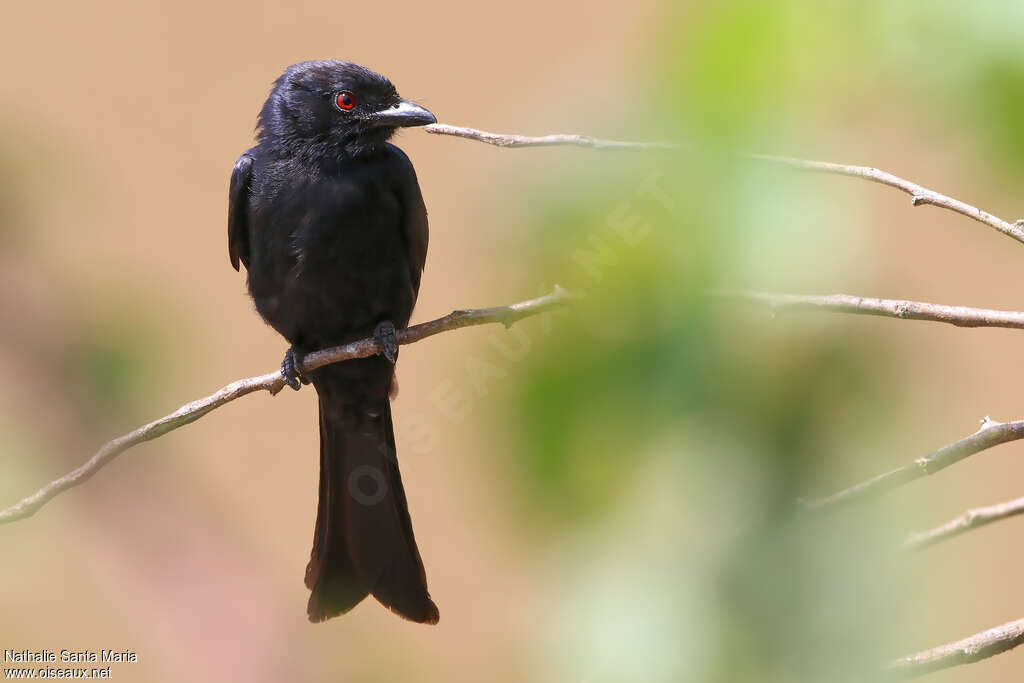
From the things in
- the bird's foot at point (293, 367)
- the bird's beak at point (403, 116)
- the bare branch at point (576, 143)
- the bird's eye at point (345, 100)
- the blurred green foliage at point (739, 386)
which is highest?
the bird's eye at point (345, 100)

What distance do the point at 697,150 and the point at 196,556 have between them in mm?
371

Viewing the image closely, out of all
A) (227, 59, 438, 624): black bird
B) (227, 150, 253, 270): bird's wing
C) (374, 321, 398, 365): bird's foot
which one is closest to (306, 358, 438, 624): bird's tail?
(227, 59, 438, 624): black bird

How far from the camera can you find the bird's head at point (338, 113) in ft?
13.0

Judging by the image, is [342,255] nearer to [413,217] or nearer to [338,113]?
[413,217]

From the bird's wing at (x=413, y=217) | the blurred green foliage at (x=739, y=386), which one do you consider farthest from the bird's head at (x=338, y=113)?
the blurred green foliage at (x=739, y=386)

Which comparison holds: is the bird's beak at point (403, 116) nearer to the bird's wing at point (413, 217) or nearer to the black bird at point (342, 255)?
the black bird at point (342, 255)

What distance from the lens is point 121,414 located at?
0.68 meters

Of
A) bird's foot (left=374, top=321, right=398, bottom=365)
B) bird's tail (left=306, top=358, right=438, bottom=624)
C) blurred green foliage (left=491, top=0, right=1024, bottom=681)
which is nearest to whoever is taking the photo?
blurred green foliage (left=491, top=0, right=1024, bottom=681)

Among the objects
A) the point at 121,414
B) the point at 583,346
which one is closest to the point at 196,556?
the point at 121,414

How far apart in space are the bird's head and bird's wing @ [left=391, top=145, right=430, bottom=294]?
0.42 ft

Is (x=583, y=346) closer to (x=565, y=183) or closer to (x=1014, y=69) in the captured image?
(x=565, y=183)

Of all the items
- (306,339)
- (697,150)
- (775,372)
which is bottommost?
(775,372)

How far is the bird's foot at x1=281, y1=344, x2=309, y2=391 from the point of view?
396cm

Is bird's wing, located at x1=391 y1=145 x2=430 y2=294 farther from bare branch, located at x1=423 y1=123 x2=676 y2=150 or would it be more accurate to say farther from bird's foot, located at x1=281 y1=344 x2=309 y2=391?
bare branch, located at x1=423 y1=123 x2=676 y2=150
